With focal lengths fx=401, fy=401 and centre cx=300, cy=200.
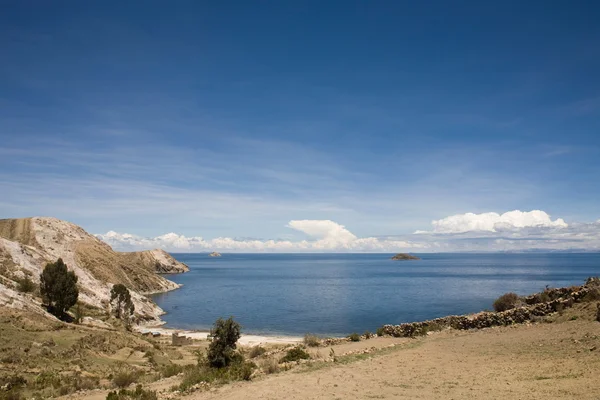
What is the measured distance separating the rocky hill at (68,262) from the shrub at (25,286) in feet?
2.21

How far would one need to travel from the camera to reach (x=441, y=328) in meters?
32.9

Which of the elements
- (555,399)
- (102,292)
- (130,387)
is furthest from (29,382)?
(102,292)

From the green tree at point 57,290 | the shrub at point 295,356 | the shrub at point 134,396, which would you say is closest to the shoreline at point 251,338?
the green tree at point 57,290

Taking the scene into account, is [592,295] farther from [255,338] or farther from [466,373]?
[255,338]

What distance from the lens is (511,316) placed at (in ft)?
99.3

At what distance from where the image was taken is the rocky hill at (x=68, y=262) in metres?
56.8

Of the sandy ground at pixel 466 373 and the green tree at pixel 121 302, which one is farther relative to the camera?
the green tree at pixel 121 302

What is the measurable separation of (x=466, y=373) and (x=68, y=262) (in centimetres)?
7832

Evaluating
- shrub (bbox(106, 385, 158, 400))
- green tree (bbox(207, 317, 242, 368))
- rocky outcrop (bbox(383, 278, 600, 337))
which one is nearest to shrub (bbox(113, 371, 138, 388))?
green tree (bbox(207, 317, 242, 368))

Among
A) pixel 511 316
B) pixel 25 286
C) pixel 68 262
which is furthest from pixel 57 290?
pixel 511 316

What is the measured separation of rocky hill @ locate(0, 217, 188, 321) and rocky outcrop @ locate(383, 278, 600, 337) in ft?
124

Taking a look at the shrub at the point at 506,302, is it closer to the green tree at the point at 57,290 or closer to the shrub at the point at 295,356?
the shrub at the point at 295,356

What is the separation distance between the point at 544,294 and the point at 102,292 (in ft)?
218

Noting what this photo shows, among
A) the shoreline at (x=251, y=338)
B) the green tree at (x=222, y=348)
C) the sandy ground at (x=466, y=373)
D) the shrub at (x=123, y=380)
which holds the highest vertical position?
the sandy ground at (x=466, y=373)
